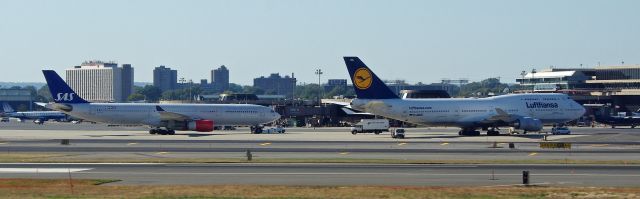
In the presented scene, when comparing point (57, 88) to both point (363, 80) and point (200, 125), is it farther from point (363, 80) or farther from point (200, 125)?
point (363, 80)

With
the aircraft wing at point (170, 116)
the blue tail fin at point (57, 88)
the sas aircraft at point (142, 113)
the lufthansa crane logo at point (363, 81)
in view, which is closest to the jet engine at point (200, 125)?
the sas aircraft at point (142, 113)

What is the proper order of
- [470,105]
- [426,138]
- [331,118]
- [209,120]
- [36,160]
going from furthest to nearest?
[331,118], [209,120], [470,105], [426,138], [36,160]

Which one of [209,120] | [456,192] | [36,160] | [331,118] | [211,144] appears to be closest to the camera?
[456,192]

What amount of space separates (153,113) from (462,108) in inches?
1273

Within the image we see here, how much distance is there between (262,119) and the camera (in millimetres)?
117000

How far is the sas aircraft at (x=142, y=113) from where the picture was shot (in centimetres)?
10744

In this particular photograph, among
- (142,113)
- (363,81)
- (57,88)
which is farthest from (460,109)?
(57,88)

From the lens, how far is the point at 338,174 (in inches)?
1953

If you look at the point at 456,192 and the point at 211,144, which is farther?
the point at 211,144

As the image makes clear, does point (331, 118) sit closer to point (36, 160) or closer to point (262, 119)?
point (262, 119)

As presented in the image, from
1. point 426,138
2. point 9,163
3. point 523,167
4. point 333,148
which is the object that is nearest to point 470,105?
point 426,138

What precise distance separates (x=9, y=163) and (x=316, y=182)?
20552 millimetres

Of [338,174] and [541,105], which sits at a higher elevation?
[541,105]

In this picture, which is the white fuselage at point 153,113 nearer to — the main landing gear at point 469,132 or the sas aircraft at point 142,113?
the sas aircraft at point 142,113
